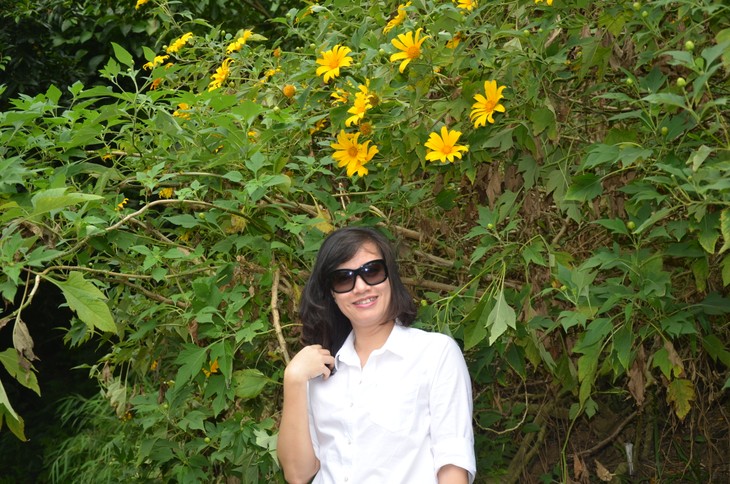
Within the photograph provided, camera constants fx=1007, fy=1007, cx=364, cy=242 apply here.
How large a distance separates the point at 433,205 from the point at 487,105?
526mm

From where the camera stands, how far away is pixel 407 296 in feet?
6.26

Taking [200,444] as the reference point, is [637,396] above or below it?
above

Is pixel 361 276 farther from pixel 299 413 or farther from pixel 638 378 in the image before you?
pixel 638 378

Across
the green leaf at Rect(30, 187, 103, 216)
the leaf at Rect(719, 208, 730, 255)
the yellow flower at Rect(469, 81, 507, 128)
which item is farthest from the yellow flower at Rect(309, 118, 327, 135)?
the leaf at Rect(719, 208, 730, 255)

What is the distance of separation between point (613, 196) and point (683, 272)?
27 centimetres

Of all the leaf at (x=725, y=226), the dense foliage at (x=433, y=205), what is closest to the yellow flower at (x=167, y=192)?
the dense foliage at (x=433, y=205)

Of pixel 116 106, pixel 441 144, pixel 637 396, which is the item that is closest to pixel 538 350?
pixel 637 396

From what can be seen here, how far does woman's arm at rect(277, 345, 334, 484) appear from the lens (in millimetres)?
1840

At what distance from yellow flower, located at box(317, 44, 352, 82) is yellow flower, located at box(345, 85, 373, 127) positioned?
0.08 metres

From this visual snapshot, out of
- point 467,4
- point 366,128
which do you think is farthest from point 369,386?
point 467,4

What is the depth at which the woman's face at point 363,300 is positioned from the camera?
72.4 inches

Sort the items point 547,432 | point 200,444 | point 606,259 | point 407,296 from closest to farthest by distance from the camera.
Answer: point 606,259 < point 407,296 < point 200,444 < point 547,432

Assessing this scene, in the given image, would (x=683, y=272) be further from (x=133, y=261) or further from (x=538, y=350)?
(x=133, y=261)

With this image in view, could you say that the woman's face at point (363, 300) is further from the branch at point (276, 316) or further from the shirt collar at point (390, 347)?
the branch at point (276, 316)
